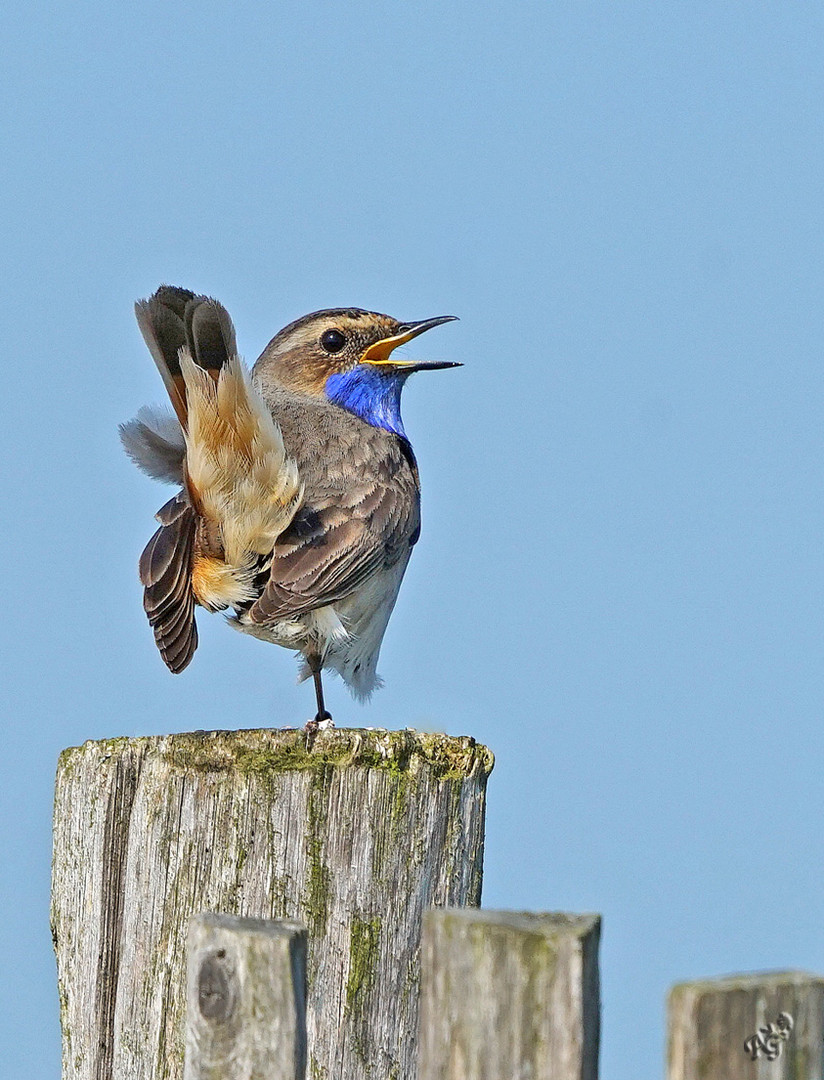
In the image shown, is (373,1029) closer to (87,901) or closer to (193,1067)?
(87,901)

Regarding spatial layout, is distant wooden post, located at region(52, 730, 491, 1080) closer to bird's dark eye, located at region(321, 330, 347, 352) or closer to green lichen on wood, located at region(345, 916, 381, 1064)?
green lichen on wood, located at region(345, 916, 381, 1064)

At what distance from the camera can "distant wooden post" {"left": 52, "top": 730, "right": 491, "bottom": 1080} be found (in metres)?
4.33

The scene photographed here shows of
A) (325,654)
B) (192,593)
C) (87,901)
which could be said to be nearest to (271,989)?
(87,901)

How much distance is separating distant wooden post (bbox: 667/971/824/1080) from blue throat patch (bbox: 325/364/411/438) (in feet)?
19.6

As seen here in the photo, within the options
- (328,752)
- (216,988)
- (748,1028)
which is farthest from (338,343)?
(748,1028)

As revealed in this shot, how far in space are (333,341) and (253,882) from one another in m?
4.64

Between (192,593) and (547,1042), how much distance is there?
4.36 metres

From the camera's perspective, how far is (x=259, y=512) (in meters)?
6.83

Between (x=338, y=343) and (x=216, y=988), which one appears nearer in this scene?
(x=216, y=988)

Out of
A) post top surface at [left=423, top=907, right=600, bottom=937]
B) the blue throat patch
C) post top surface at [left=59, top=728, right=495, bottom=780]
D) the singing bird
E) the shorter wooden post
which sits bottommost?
the shorter wooden post

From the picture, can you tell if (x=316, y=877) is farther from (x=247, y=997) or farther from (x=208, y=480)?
(x=208, y=480)

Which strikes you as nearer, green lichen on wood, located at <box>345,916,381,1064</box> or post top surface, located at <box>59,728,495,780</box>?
green lichen on wood, located at <box>345,916,381,1064</box>

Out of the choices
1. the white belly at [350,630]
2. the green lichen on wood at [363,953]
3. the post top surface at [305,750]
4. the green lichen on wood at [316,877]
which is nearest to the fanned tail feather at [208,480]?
the white belly at [350,630]

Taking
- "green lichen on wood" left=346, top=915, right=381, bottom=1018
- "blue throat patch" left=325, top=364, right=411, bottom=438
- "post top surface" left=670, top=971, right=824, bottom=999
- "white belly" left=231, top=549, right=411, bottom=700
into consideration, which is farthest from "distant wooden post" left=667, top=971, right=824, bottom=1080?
"blue throat patch" left=325, top=364, right=411, bottom=438
